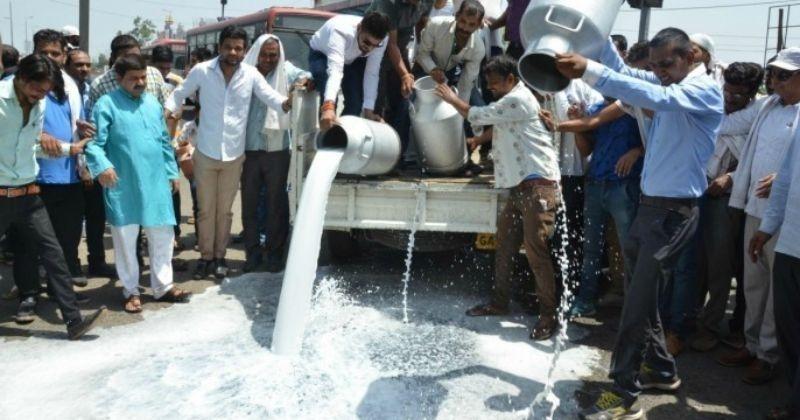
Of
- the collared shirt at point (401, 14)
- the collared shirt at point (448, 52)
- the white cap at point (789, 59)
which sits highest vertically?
the collared shirt at point (401, 14)

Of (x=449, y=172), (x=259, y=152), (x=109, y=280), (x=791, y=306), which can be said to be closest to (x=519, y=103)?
(x=449, y=172)

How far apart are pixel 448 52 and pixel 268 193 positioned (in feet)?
6.11

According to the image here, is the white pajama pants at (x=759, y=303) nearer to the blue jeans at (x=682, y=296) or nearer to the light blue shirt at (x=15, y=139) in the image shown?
the blue jeans at (x=682, y=296)

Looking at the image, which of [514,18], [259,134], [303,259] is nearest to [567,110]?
[514,18]

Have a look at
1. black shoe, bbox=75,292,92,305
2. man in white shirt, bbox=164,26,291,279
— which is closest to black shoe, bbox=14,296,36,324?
black shoe, bbox=75,292,92,305

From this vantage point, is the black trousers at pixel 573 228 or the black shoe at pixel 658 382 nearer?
the black shoe at pixel 658 382

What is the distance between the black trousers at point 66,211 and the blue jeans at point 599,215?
12.1ft

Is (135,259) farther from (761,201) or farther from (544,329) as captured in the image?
(761,201)

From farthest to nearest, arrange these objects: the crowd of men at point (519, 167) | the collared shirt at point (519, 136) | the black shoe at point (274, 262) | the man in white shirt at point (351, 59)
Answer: the black shoe at point (274, 262)
the man in white shirt at point (351, 59)
the collared shirt at point (519, 136)
the crowd of men at point (519, 167)

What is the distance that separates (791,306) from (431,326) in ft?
6.83

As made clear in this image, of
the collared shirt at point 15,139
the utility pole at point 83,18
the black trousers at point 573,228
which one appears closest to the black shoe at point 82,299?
the collared shirt at point 15,139

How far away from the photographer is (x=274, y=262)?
5605 millimetres

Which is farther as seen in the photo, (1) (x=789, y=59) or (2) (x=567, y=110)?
(2) (x=567, y=110)

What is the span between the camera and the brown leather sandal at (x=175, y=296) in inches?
190
